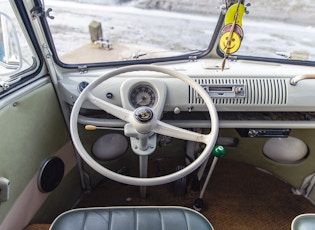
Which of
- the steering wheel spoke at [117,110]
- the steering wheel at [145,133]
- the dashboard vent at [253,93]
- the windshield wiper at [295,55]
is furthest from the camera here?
the windshield wiper at [295,55]

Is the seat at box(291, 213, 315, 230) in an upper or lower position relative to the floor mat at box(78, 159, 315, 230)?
upper

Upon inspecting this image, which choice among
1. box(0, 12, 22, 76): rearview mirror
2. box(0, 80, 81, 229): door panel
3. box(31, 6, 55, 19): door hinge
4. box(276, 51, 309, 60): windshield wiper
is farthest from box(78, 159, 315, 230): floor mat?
box(31, 6, 55, 19): door hinge

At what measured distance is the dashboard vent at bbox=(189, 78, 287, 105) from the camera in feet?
5.35

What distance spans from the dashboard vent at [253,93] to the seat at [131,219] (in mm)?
654

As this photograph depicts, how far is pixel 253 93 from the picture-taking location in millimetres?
1639

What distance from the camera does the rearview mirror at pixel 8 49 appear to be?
1388 mm

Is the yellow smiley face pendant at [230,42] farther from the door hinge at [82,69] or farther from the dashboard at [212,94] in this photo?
the door hinge at [82,69]

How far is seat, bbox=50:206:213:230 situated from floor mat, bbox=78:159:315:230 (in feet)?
2.46

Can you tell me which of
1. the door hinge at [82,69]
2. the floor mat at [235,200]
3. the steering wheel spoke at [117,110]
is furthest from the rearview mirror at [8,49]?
the floor mat at [235,200]

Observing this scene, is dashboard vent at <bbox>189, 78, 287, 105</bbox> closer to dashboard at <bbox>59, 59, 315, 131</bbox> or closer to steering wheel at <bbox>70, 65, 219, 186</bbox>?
dashboard at <bbox>59, 59, 315, 131</bbox>

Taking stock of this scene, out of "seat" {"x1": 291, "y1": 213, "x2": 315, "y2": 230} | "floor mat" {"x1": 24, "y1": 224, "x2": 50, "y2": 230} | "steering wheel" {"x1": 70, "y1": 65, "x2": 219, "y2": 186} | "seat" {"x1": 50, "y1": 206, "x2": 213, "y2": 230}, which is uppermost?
"steering wheel" {"x1": 70, "y1": 65, "x2": 219, "y2": 186}

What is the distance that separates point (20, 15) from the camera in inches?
54.1

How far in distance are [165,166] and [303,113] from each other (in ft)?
3.97

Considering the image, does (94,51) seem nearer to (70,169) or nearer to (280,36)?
(70,169)
